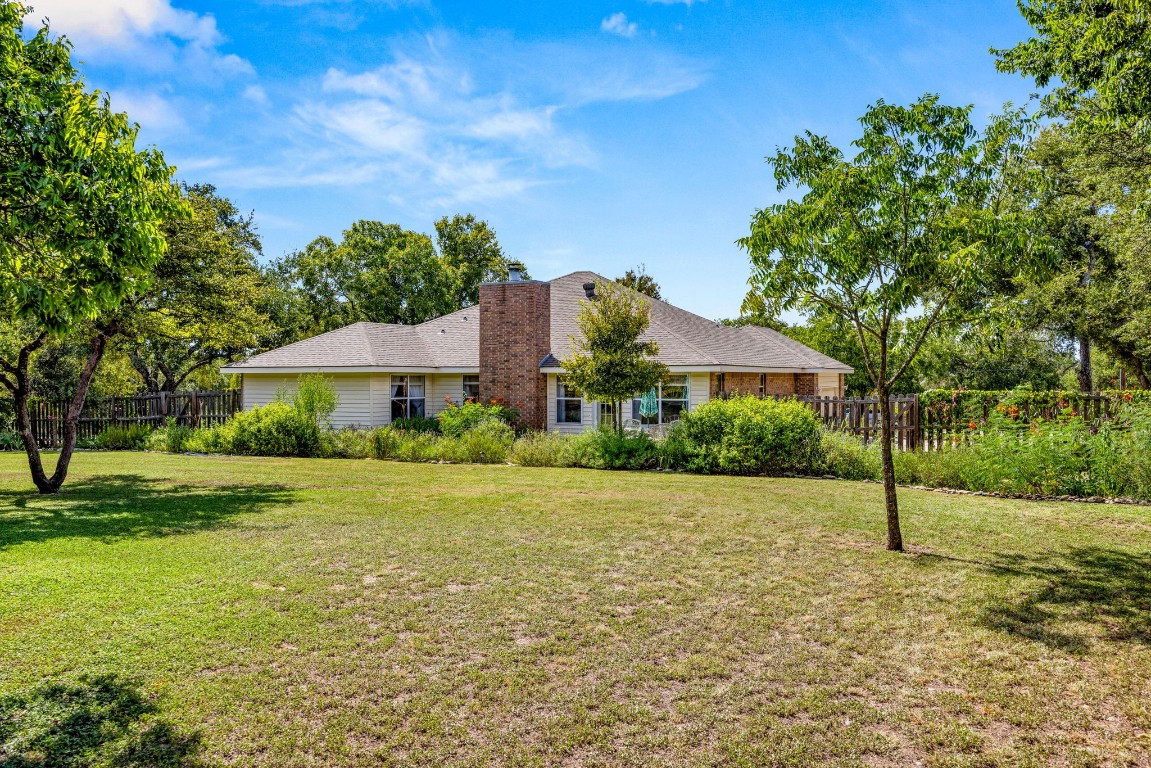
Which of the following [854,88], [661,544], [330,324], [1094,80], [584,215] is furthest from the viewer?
[330,324]

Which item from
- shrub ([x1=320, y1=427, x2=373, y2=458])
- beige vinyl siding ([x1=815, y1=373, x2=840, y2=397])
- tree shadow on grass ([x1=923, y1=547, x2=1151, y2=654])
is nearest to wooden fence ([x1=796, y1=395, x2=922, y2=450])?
tree shadow on grass ([x1=923, y1=547, x2=1151, y2=654])

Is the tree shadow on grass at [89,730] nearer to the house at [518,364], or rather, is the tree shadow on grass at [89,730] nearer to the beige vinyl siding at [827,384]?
the house at [518,364]

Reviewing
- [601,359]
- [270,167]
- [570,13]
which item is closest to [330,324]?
[270,167]

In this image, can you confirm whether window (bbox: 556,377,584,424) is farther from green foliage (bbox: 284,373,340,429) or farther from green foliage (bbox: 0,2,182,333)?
green foliage (bbox: 0,2,182,333)

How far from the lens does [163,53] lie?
38.1 ft

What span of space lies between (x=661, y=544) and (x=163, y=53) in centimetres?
1172

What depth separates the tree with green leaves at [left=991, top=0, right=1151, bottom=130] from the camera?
268 inches

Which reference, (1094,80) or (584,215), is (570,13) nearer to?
(1094,80)

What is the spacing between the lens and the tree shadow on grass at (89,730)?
11.4 feet

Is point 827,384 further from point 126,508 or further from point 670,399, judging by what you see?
point 126,508

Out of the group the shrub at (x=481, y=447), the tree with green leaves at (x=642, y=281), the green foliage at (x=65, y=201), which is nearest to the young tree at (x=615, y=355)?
the shrub at (x=481, y=447)

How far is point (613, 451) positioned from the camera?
1630 cm

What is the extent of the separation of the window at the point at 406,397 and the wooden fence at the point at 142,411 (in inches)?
217

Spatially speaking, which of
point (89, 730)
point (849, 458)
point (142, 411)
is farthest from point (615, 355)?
point (142, 411)
